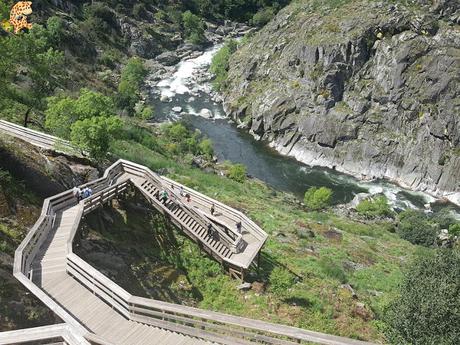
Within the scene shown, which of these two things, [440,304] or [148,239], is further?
[148,239]

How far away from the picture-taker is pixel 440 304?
57.6ft

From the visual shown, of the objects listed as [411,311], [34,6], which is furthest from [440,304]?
[34,6]

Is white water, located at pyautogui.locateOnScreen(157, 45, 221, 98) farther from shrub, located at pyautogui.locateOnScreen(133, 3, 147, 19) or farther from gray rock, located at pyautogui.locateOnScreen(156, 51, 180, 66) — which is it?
shrub, located at pyautogui.locateOnScreen(133, 3, 147, 19)

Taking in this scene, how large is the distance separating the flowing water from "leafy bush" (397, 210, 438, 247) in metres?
9.47

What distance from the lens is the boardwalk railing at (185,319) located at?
1410 centimetres

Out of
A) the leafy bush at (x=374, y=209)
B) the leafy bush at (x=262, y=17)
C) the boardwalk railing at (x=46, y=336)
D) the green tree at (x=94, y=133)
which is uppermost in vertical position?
the leafy bush at (x=262, y=17)

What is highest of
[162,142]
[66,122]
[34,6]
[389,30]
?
[389,30]

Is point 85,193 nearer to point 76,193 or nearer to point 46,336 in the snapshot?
point 76,193

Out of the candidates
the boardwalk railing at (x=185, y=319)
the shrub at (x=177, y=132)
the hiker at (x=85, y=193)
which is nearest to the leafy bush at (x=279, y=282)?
the boardwalk railing at (x=185, y=319)

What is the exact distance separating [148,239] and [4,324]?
36.1 feet

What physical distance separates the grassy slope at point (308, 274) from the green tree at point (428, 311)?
433 centimetres

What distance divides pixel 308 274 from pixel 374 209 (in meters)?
34.5

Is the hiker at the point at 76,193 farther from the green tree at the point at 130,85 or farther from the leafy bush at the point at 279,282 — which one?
the green tree at the point at 130,85

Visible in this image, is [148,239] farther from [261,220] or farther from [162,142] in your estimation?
[162,142]
